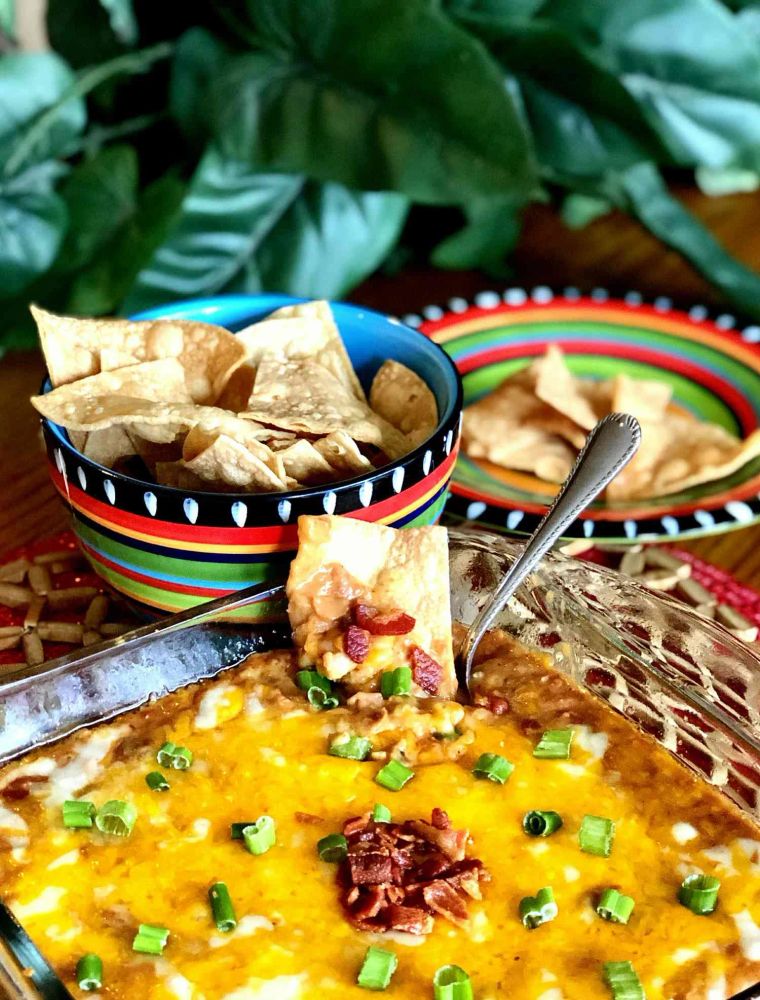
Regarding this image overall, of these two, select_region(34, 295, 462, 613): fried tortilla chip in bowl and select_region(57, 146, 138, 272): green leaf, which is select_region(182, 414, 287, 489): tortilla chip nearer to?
select_region(34, 295, 462, 613): fried tortilla chip in bowl

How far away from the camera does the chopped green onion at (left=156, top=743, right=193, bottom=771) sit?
1154 mm

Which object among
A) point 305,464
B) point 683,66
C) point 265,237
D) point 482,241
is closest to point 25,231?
point 265,237

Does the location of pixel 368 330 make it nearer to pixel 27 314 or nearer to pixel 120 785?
pixel 120 785

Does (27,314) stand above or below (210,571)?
below

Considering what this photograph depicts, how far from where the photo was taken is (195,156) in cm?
239

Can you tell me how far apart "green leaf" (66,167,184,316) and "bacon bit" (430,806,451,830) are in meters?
1.26

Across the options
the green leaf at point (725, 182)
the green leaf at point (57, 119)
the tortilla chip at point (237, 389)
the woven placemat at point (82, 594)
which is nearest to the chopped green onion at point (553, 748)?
the woven placemat at point (82, 594)

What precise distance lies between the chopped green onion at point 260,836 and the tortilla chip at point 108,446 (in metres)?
0.45

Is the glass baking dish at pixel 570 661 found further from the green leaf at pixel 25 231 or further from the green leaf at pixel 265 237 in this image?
the green leaf at pixel 25 231

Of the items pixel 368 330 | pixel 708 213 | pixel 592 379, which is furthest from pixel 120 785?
pixel 708 213

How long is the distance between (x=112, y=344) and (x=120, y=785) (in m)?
0.51

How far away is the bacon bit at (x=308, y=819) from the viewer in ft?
3.65

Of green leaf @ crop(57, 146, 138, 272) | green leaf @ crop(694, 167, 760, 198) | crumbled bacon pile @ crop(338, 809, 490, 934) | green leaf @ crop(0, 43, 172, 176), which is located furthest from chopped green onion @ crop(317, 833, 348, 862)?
green leaf @ crop(694, 167, 760, 198)

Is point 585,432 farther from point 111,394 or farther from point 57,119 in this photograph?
point 57,119
